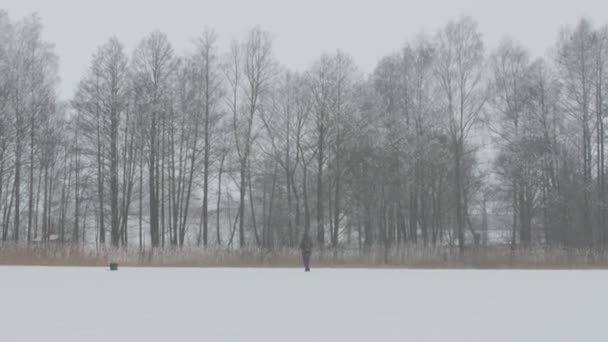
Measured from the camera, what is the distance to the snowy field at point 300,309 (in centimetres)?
851

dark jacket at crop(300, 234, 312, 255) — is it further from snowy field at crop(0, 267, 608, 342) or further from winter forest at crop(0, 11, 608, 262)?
winter forest at crop(0, 11, 608, 262)

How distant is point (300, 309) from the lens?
11328mm

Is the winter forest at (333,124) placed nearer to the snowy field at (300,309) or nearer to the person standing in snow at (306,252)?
the person standing in snow at (306,252)

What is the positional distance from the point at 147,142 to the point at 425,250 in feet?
64.5

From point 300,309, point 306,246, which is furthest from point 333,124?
point 300,309

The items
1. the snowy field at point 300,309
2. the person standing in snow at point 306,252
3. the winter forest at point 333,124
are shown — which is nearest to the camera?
the snowy field at point 300,309

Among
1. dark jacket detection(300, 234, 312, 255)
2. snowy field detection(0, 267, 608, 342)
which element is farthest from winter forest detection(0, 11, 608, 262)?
snowy field detection(0, 267, 608, 342)

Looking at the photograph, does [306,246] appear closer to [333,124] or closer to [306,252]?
[306,252]

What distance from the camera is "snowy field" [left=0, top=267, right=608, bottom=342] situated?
27.9ft

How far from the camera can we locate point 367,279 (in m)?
18.7

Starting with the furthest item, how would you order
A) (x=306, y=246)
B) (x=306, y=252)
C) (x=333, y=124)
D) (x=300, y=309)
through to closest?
(x=333, y=124)
(x=306, y=246)
(x=306, y=252)
(x=300, y=309)

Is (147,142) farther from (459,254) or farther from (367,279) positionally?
(367,279)

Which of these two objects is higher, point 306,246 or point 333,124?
point 333,124

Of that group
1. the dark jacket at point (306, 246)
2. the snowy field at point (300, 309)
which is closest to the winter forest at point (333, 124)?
the dark jacket at point (306, 246)
